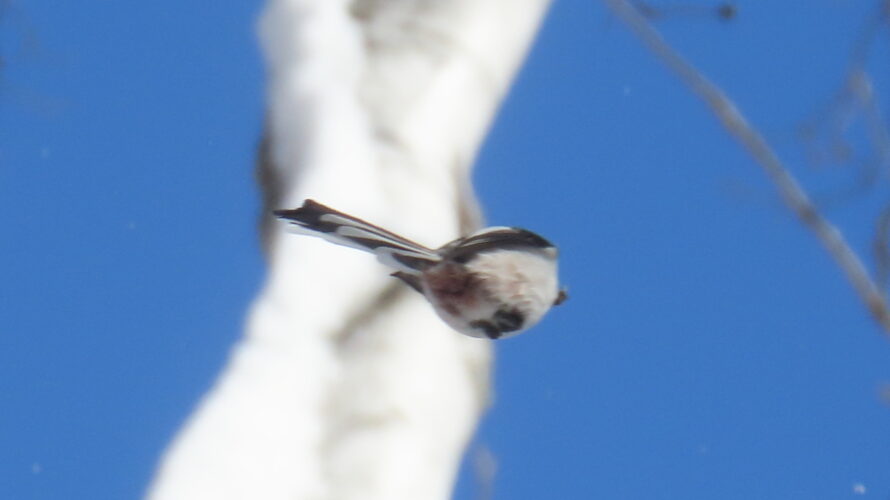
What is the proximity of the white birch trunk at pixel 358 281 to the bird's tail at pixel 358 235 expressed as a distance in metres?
0.02

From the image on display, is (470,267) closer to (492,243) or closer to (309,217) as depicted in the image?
(492,243)

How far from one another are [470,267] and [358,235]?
0.10 meters

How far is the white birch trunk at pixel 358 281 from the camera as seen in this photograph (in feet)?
2.73

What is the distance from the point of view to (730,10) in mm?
1060

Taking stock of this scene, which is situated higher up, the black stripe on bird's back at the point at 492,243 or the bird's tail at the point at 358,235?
the black stripe on bird's back at the point at 492,243

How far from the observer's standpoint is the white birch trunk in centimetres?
83

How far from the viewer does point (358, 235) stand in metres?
0.86

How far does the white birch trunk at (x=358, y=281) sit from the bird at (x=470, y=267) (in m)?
0.01

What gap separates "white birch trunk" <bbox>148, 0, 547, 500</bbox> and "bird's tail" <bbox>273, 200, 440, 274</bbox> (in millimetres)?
22

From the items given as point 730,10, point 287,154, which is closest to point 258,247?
point 287,154

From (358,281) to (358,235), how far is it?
0.24 ft

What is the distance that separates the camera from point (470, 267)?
0.93 meters

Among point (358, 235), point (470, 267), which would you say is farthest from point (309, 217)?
point (470, 267)

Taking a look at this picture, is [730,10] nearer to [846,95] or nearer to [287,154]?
[846,95]
